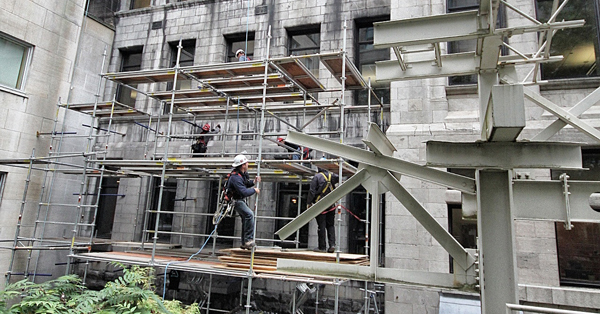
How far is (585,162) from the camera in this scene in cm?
896

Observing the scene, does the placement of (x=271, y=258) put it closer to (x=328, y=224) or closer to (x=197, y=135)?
(x=328, y=224)

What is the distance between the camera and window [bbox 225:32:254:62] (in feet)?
46.3

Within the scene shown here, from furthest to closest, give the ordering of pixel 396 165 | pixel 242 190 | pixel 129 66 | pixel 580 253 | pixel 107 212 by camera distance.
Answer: pixel 129 66
pixel 107 212
pixel 580 253
pixel 242 190
pixel 396 165

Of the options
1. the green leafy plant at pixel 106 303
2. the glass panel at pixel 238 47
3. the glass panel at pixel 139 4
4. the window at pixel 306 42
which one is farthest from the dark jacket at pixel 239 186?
the glass panel at pixel 139 4

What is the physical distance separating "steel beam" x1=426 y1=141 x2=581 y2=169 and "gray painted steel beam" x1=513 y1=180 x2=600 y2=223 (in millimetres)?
555

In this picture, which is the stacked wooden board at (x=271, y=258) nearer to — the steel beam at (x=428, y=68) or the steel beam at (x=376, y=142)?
the steel beam at (x=376, y=142)

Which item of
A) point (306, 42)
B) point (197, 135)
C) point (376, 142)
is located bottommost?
point (376, 142)

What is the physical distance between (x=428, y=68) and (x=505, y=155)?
2.25 meters

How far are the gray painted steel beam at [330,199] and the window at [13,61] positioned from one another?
11.9 metres

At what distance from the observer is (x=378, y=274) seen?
185 inches

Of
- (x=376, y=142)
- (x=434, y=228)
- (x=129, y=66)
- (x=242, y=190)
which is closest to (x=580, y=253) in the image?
(x=434, y=228)

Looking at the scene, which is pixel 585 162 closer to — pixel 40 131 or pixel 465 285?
pixel 465 285

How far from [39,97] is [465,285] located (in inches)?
554

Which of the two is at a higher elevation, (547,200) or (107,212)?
(547,200)
